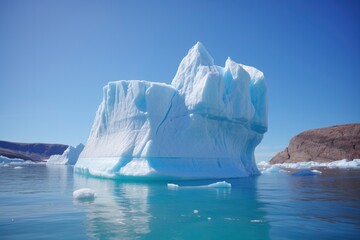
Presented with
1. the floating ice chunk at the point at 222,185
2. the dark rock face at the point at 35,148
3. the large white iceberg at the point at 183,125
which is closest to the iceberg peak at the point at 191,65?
the large white iceberg at the point at 183,125

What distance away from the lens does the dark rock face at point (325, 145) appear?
51438mm

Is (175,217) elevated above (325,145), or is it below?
below

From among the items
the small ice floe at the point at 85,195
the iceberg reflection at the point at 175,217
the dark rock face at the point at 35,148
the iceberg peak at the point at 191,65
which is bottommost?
the iceberg reflection at the point at 175,217

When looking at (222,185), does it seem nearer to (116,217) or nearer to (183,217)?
(183,217)

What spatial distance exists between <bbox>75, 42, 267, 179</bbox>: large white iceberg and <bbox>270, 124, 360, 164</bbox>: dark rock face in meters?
38.9

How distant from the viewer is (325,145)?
54.5 m

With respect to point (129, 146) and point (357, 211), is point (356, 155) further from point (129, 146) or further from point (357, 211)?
point (357, 211)

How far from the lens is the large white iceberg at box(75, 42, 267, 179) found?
49.4ft

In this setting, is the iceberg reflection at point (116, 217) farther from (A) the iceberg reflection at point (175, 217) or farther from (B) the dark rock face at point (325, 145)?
(B) the dark rock face at point (325, 145)

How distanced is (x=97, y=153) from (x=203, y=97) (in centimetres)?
771

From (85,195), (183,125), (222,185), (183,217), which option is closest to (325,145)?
(183,125)

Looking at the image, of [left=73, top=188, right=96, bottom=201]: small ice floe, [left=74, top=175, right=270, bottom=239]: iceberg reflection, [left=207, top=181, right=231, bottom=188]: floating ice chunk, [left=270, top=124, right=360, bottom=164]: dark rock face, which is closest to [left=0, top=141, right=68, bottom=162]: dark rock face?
[left=270, top=124, right=360, bottom=164]: dark rock face

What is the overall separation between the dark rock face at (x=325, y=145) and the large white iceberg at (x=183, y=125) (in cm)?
3891

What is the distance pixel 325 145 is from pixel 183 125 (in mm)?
46915
